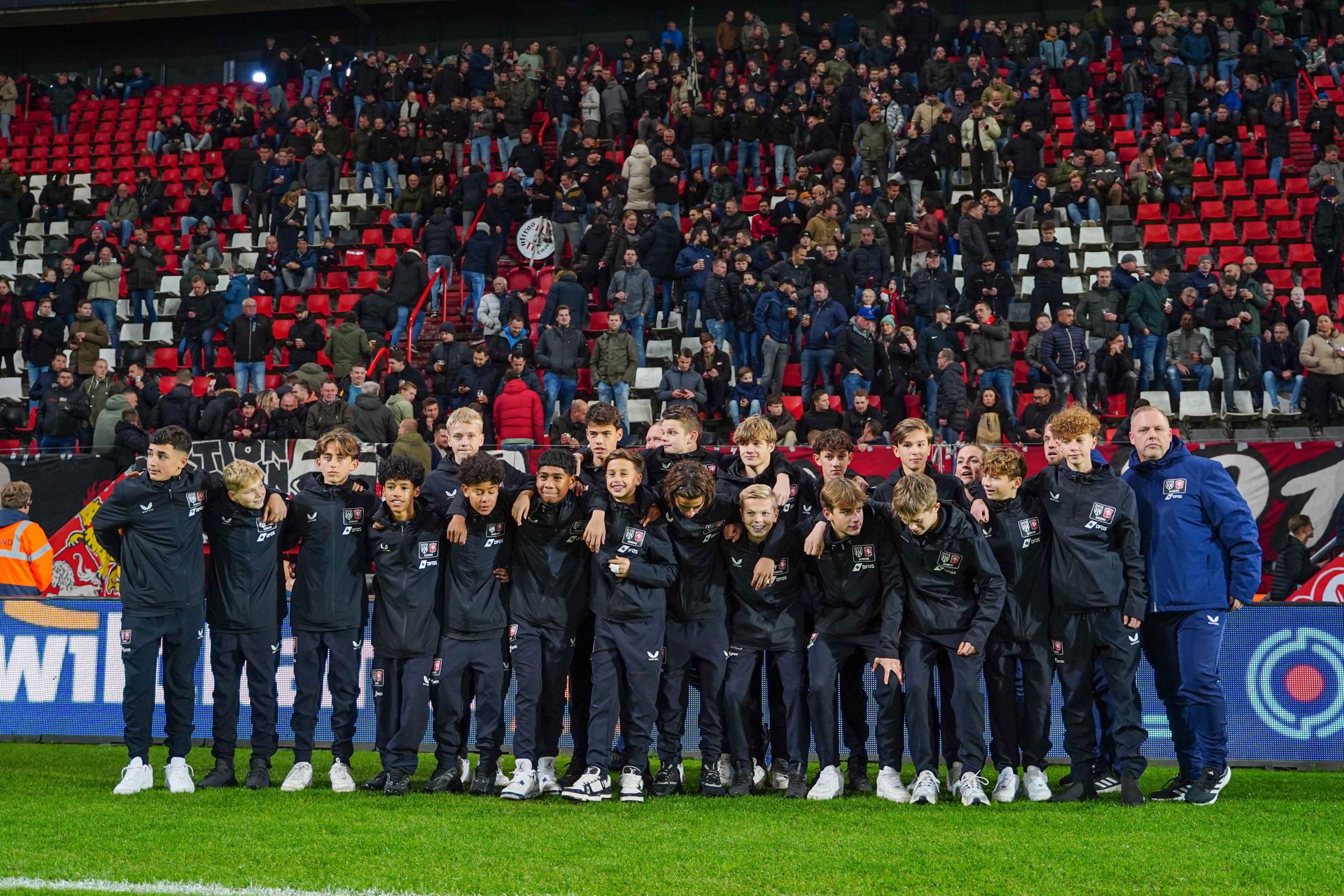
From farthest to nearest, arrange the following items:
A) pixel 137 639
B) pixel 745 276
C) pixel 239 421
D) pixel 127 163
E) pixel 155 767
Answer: pixel 127 163
pixel 745 276
pixel 239 421
pixel 155 767
pixel 137 639

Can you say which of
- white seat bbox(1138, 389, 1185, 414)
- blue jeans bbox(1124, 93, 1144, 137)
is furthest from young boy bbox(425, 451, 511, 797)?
blue jeans bbox(1124, 93, 1144, 137)

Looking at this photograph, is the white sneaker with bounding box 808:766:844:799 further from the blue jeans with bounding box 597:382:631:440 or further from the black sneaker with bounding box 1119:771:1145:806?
the blue jeans with bounding box 597:382:631:440

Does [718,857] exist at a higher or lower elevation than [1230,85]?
lower

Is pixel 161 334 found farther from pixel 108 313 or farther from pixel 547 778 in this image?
pixel 547 778

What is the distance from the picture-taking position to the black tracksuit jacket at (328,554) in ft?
26.8

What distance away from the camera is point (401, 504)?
8.02m

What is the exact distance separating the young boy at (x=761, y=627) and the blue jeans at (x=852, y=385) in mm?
9163

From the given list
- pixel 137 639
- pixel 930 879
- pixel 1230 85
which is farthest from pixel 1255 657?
pixel 1230 85

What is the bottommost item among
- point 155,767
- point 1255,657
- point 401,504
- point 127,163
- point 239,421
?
point 155,767

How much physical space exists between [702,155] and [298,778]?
16743 millimetres

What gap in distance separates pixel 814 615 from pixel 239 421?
1113 cm

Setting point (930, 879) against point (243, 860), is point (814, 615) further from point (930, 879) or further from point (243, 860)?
point (243, 860)

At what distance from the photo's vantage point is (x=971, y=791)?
7.22 m

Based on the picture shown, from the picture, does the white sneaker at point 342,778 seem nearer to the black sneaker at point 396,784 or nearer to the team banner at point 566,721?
the black sneaker at point 396,784
